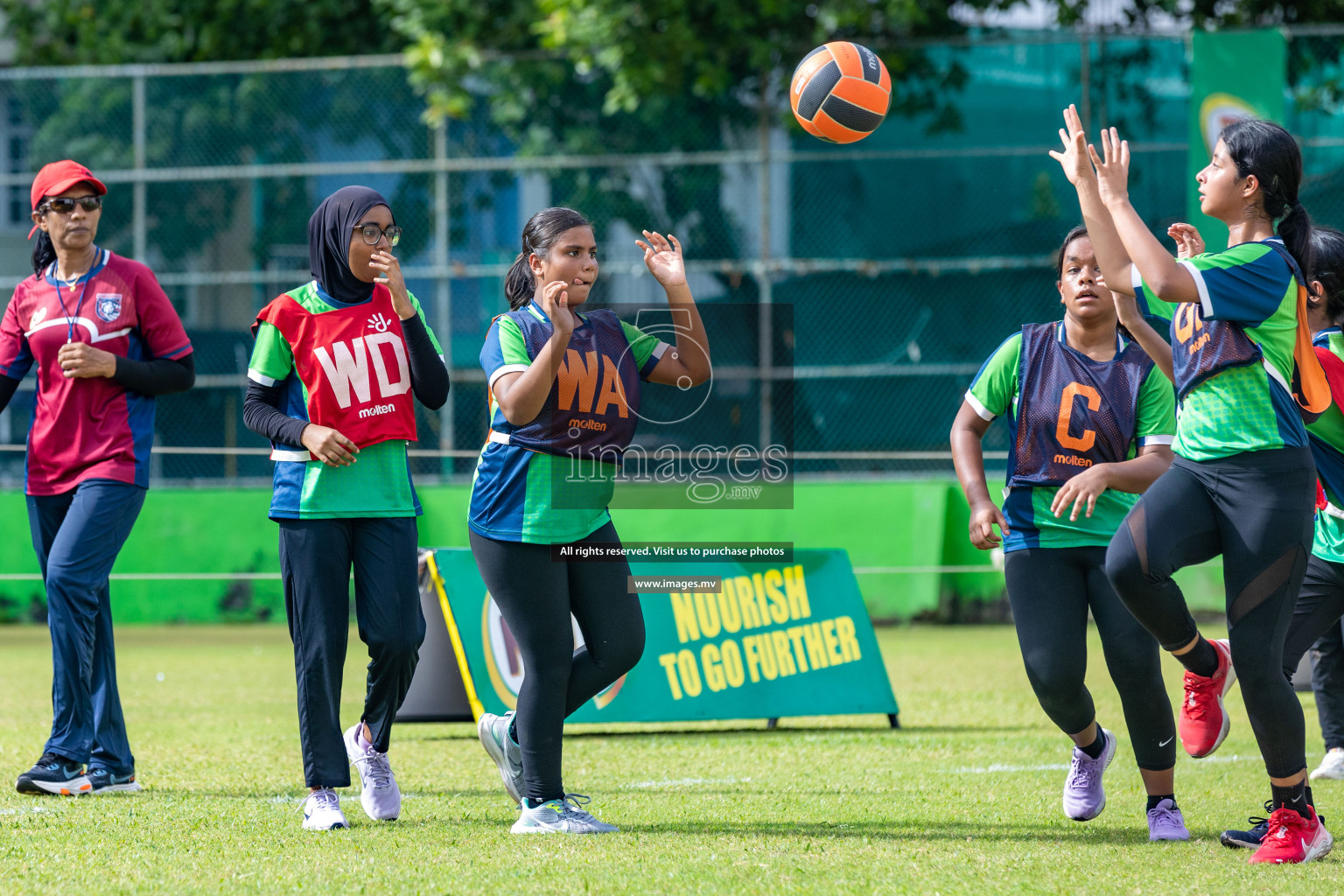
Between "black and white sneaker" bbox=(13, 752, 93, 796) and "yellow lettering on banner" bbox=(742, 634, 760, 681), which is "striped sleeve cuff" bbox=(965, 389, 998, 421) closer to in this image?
"yellow lettering on banner" bbox=(742, 634, 760, 681)

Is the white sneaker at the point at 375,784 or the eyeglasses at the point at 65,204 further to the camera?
the eyeglasses at the point at 65,204

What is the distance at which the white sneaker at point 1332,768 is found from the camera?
19.9ft

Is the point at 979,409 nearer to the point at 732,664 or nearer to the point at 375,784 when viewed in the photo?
the point at 375,784

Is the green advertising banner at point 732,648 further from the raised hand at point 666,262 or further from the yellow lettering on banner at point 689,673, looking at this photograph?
the raised hand at point 666,262

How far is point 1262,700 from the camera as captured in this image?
174 inches

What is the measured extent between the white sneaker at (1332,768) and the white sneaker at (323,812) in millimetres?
4068

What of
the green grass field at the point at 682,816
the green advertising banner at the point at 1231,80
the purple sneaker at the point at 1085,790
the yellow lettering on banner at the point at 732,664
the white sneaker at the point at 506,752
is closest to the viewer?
the green grass field at the point at 682,816

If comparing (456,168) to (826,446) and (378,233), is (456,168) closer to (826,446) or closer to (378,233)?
(826,446)

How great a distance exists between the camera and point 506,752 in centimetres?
498

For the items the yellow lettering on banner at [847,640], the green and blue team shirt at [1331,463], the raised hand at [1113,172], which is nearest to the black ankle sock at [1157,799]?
the green and blue team shirt at [1331,463]

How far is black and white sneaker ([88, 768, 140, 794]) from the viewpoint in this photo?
5656 mm

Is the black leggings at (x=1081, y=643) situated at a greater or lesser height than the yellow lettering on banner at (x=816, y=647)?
greater

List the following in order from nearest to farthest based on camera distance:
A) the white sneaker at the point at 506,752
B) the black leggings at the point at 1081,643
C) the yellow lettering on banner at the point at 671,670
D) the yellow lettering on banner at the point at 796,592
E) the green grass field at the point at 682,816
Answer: the green grass field at the point at 682,816, the black leggings at the point at 1081,643, the white sneaker at the point at 506,752, the yellow lettering on banner at the point at 671,670, the yellow lettering on banner at the point at 796,592

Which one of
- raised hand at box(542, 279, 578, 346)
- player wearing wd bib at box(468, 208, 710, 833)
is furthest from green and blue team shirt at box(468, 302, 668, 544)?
raised hand at box(542, 279, 578, 346)
